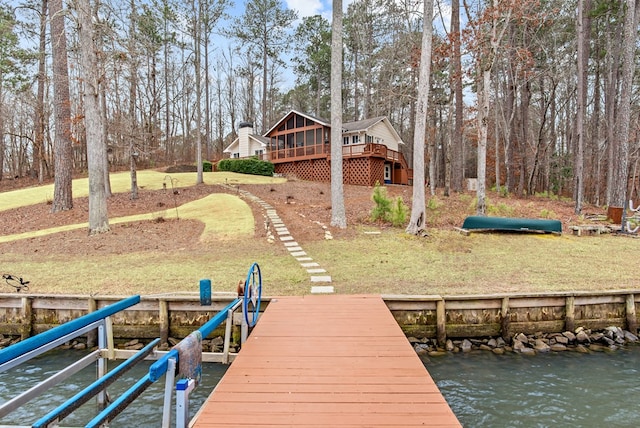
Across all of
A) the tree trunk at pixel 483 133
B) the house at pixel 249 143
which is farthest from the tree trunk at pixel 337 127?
the house at pixel 249 143

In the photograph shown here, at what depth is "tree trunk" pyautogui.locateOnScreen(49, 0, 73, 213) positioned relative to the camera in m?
13.5

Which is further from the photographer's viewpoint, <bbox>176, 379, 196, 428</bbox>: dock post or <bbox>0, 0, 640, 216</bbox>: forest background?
<bbox>0, 0, 640, 216</bbox>: forest background

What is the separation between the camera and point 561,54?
2059 cm

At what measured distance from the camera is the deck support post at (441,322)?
5602 mm

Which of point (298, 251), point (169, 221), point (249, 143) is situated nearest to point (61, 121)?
point (169, 221)

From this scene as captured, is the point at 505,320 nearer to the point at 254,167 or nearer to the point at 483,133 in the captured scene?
the point at 483,133

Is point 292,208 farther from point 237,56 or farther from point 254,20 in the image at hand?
point 237,56

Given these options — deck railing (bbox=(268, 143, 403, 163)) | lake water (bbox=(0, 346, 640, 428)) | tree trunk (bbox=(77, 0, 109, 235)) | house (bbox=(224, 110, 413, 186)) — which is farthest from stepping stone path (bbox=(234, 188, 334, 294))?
house (bbox=(224, 110, 413, 186))

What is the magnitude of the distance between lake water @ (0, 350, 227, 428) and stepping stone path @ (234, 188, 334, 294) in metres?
2.38

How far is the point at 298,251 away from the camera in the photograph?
9711 mm

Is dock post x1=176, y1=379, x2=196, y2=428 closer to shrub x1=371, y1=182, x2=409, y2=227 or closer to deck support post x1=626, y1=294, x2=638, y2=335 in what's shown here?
deck support post x1=626, y1=294, x2=638, y2=335

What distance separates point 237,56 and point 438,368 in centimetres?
3852

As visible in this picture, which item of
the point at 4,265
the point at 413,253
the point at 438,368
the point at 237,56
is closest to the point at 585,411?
the point at 438,368

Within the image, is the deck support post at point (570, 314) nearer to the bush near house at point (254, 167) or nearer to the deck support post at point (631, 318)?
the deck support post at point (631, 318)
